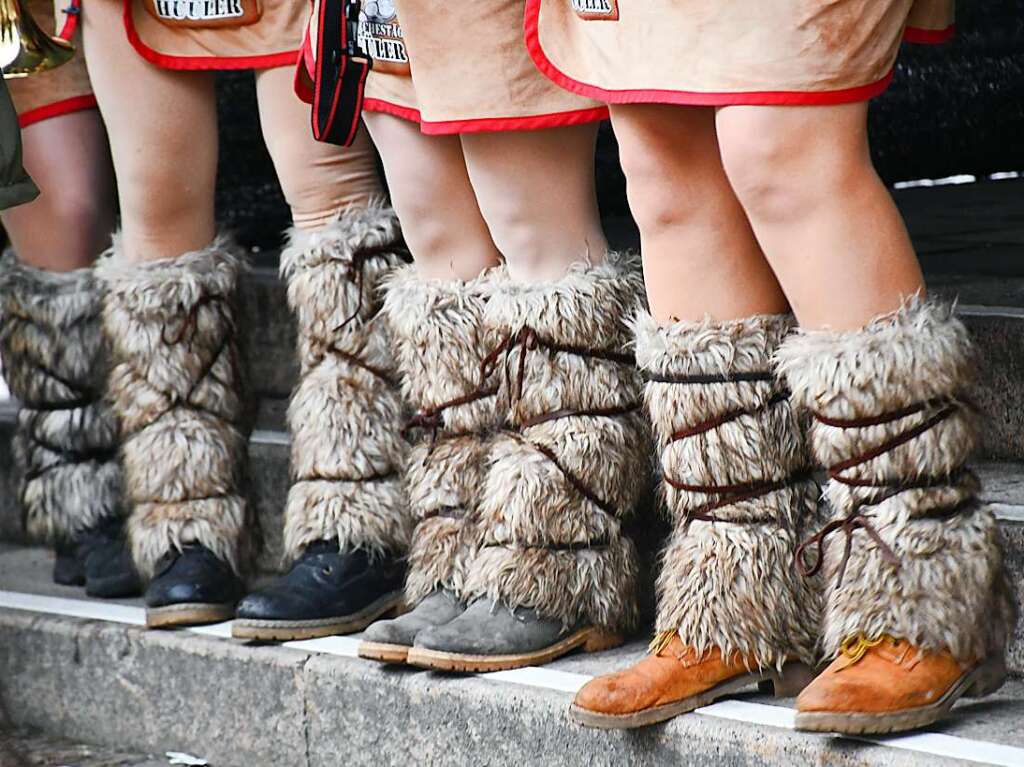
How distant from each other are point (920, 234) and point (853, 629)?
72.0 inches

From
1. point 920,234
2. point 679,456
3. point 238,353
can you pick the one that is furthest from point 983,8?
point 679,456

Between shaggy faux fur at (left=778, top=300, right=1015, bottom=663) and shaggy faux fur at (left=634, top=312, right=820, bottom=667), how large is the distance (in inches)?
4.0

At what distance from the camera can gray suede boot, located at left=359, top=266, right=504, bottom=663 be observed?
2408 mm

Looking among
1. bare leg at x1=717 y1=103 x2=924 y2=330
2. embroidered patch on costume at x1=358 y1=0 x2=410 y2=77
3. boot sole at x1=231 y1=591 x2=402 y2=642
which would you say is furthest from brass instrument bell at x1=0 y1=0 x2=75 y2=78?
bare leg at x1=717 y1=103 x2=924 y2=330

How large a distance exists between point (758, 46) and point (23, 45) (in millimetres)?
1388

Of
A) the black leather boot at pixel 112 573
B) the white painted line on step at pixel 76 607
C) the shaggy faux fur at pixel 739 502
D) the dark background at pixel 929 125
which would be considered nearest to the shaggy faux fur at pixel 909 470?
the shaggy faux fur at pixel 739 502

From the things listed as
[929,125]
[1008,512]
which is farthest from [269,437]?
[929,125]

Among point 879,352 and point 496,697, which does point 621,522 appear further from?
point 879,352

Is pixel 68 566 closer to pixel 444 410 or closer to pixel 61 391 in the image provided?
pixel 61 391

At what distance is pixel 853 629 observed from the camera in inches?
77.0

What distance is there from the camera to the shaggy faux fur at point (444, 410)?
241cm

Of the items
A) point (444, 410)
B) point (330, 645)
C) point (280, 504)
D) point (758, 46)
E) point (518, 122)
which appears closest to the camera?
point (758, 46)

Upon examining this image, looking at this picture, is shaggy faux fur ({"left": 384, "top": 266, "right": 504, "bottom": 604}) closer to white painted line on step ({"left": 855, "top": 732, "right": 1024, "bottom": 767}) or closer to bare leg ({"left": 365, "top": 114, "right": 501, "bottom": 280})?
bare leg ({"left": 365, "top": 114, "right": 501, "bottom": 280})

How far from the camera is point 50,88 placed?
2.99 m
